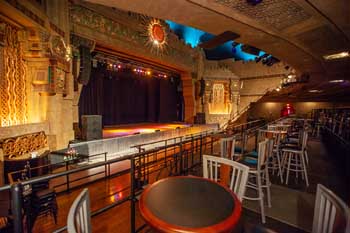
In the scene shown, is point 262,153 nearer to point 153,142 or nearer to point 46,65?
point 153,142

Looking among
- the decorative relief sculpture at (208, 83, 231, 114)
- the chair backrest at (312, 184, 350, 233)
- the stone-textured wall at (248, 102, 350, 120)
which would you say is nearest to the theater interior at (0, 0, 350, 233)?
the chair backrest at (312, 184, 350, 233)

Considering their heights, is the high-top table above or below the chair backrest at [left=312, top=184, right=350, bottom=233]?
below

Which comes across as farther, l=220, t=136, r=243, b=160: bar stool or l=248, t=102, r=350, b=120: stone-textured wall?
l=248, t=102, r=350, b=120: stone-textured wall

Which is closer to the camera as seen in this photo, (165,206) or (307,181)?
(165,206)

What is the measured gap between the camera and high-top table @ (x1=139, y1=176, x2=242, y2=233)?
945 mm

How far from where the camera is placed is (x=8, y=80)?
3.51 meters

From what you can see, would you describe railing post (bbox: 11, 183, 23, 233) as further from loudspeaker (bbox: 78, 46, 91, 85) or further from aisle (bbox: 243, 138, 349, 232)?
loudspeaker (bbox: 78, 46, 91, 85)

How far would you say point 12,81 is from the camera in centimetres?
360

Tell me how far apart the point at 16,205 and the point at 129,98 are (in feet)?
36.4

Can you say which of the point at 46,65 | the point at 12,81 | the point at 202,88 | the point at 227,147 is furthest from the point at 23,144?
the point at 202,88

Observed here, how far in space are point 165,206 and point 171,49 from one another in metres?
9.21

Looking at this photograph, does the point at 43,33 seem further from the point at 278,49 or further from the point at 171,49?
the point at 171,49

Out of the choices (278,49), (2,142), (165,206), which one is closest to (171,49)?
(278,49)

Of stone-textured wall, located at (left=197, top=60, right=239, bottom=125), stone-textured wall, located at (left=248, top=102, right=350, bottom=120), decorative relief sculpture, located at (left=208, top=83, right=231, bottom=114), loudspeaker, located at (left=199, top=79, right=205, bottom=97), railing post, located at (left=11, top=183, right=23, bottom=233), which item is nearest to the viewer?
railing post, located at (left=11, top=183, right=23, bottom=233)
